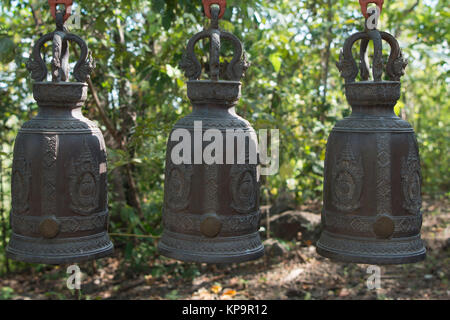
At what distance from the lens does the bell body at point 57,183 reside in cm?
205

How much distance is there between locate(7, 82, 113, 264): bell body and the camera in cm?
205

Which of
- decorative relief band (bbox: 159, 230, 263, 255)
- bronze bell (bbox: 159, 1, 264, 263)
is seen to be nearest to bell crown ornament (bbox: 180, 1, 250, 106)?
bronze bell (bbox: 159, 1, 264, 263)

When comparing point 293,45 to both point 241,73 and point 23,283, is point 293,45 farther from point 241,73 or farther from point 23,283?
point 23,283

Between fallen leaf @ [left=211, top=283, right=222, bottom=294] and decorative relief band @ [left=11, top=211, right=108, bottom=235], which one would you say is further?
fallen leaf @ [left=211, top=283, right=222, bottom=294]

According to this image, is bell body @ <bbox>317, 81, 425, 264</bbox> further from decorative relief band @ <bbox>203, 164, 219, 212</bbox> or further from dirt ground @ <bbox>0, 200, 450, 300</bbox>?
dirt ground @ <bbox>0, 200, 450, 300</bbox>

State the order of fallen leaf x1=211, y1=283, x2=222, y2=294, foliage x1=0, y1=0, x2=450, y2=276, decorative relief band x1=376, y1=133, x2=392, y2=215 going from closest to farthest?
decorative relief band x1=376, y1=133, x2=392, y2=215 → foliage x1=0, y1=0, x2=450, y2=276 → fallen leaf x1=211, y1=283, x2=222, y2=294

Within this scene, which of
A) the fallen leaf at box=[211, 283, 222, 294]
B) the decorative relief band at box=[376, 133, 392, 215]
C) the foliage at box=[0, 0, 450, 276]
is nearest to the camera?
the decorative relief band at box=[376, 133, 392, 215]

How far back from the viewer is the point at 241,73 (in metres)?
2.14

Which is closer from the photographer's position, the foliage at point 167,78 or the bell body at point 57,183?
the bell body at point 57,183

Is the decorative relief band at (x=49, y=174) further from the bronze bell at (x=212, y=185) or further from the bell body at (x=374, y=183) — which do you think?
the bell body at (x=374, y=183)

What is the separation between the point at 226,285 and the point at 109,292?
111cm

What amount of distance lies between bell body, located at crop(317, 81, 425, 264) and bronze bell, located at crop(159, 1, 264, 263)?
1.15ft

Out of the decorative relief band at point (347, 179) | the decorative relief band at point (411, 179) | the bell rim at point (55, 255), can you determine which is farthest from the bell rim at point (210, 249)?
the decorative relief band at point (411, 179)

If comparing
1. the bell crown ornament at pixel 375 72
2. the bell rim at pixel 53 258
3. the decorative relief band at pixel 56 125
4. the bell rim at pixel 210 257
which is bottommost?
the bell rim at pixel 53 258
